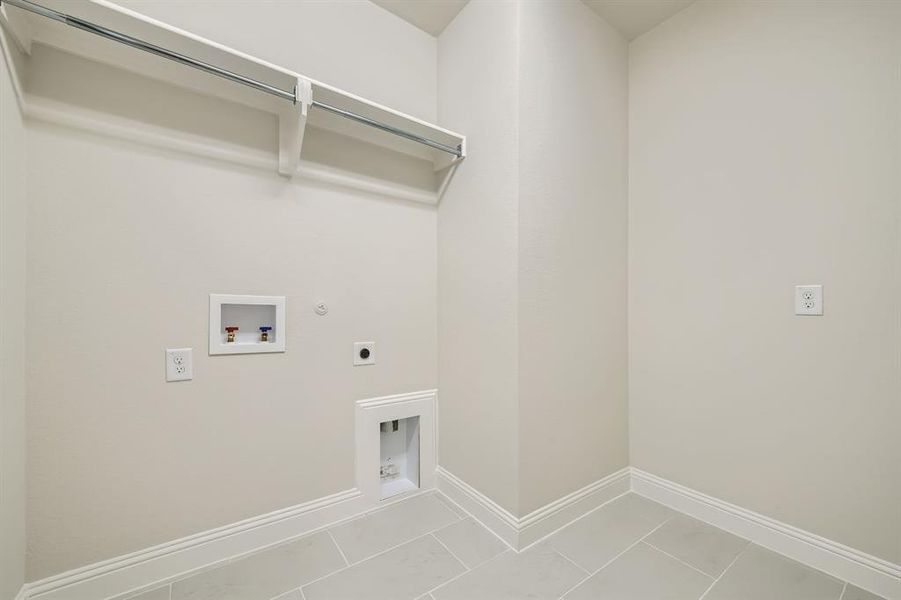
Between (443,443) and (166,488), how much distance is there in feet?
3.97

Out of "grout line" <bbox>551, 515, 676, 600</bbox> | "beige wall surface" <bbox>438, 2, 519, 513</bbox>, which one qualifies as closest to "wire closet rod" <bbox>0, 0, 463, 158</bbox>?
"beige wall surface" <bbox>438, 2, 519, 513</bbox>

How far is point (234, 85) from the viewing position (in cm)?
150

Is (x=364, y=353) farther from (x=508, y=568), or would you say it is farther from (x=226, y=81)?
(x=226, y=81)

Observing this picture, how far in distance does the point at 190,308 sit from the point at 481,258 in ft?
4.00

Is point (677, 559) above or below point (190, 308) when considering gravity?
below

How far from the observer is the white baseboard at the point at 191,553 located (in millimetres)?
1250

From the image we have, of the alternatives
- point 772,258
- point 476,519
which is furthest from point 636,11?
point 476,519

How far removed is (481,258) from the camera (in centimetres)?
178

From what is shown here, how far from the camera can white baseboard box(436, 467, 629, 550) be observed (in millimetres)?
1595

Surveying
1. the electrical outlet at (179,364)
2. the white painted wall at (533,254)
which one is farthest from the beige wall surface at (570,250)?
the electrical outlet at (179,364)

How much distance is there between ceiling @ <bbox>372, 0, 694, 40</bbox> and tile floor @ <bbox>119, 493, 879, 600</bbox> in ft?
8.21

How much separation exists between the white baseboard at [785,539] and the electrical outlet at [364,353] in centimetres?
159

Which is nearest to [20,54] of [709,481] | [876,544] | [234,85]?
[234,85]

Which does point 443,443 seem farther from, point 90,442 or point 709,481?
point 90,442
